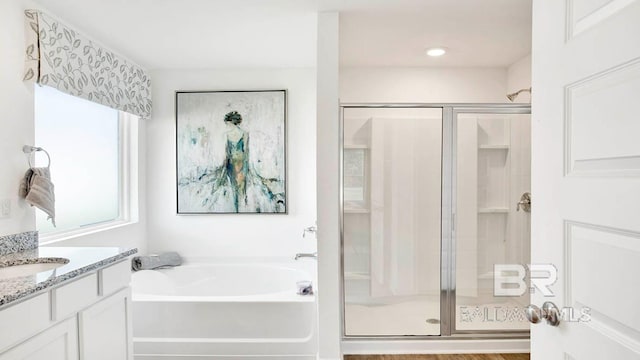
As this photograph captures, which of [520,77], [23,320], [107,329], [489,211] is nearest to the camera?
[23,320]

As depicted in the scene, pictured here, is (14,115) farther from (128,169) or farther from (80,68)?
(128,169)

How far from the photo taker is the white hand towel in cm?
221

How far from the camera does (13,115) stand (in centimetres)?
218

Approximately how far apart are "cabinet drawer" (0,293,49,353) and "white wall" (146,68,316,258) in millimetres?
2293

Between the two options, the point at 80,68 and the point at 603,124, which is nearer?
the point at 603,124

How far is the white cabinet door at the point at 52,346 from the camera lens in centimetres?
140

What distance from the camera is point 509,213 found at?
10.1 feet

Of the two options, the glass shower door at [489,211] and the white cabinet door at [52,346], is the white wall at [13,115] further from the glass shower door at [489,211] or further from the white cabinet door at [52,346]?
the glass shower door at [489,211]

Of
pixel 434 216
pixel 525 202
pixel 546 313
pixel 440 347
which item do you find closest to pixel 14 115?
pixel 546 313

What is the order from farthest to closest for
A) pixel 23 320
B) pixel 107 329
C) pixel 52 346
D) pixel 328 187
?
pixel 328 187, pixel 107 329, pixel 52 346, pixel 23 320

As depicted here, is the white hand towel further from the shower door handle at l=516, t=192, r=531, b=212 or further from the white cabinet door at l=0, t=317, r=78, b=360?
the shower door handle at l=516, t=192, r=531, b=212

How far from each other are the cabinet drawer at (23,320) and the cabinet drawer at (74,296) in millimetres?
46

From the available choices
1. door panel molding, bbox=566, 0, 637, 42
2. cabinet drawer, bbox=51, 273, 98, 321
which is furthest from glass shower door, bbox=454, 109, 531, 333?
cabinet drawer, bbox=51, 273, 98, 321

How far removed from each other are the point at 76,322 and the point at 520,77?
3846mm
